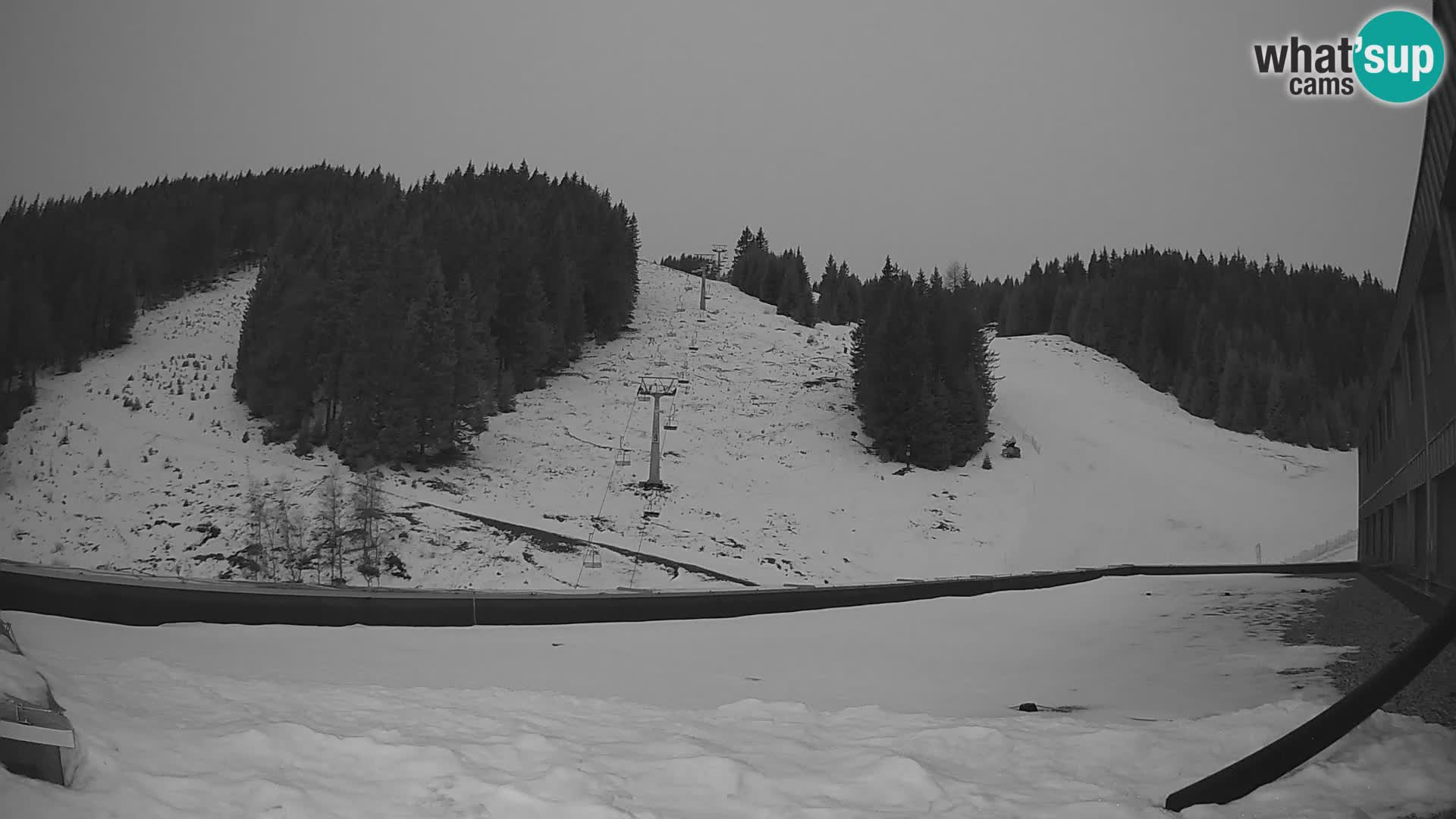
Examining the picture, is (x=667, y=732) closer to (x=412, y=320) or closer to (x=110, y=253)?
(x=412, y=320)

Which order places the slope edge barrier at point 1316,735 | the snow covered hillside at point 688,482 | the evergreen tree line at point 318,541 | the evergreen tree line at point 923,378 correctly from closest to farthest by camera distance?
→ the slope edge barrier at point 1316,735
the evergreen tree line at point 318,541
the snow covered hillside at point 688,482
the evergreen tree line at point 923,378

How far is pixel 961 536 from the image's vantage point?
35.8 m

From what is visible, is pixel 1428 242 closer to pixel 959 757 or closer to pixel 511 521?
pixel 959 757

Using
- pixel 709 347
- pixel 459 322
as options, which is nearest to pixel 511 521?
pixel 459 322

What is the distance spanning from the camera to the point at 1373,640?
30.4 feet

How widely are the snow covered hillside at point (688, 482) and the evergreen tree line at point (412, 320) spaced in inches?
75.6

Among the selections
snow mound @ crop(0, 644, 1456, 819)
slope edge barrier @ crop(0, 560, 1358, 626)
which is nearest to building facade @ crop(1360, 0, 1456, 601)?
snow mound @ crop(0, 644, 1456, 819)

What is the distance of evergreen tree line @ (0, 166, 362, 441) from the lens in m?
20.8

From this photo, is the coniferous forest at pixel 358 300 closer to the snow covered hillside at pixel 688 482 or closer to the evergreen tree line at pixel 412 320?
the evergreen tree line at pixel 412 320

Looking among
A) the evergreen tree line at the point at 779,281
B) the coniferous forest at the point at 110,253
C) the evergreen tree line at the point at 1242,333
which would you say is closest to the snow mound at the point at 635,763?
the coniferous forest at the point at 110,253

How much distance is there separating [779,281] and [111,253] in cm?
6096

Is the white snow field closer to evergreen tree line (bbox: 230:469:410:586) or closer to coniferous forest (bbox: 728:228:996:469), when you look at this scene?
evergreen tree line (bbox: 230:469:410:586)

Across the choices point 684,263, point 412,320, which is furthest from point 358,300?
point 684,263

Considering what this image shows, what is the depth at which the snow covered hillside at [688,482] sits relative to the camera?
81.4ft
